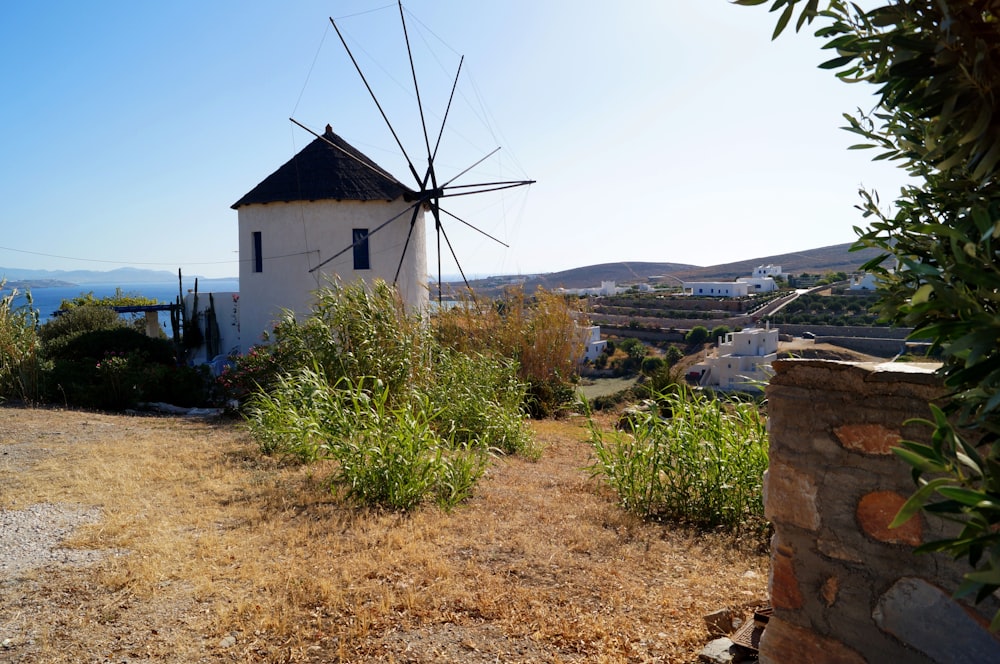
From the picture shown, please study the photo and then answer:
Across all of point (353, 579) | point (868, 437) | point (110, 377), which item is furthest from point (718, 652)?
point (110, 377)

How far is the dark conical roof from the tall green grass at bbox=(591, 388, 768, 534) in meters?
11.4

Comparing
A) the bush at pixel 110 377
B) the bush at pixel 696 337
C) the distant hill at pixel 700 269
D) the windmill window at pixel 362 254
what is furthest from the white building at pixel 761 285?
the bush at pixel 110 377

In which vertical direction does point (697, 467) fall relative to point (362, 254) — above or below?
below

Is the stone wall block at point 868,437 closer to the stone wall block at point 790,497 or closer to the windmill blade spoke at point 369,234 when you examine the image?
the stone wall block at point 790,497

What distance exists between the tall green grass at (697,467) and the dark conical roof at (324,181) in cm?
1139

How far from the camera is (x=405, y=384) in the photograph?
8.61 m

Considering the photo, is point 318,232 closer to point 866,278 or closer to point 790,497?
point 866,278

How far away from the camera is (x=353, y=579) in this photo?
12.6 ft

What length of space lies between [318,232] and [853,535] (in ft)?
47.8

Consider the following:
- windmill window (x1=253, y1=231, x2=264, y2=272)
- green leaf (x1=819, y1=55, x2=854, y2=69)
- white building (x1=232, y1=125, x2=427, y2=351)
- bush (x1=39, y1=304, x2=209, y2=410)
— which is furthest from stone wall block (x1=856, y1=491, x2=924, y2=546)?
windmill window (x1=253, y1=231, x2=264, y2=272)

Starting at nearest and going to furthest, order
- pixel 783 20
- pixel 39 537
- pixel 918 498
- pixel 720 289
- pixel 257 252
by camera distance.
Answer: pixel 918 498 → pixel 783 20 → pixel 39 537 → pixel 257 252 → pixel 720 289

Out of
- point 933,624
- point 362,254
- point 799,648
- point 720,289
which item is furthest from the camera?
point 720,289

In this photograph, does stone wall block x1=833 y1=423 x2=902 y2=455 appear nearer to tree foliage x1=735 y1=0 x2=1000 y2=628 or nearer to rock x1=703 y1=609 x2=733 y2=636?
tree foliage x1=735 y1=0 x2=1000 y2=628

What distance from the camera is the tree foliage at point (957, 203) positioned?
1083 millimetres
